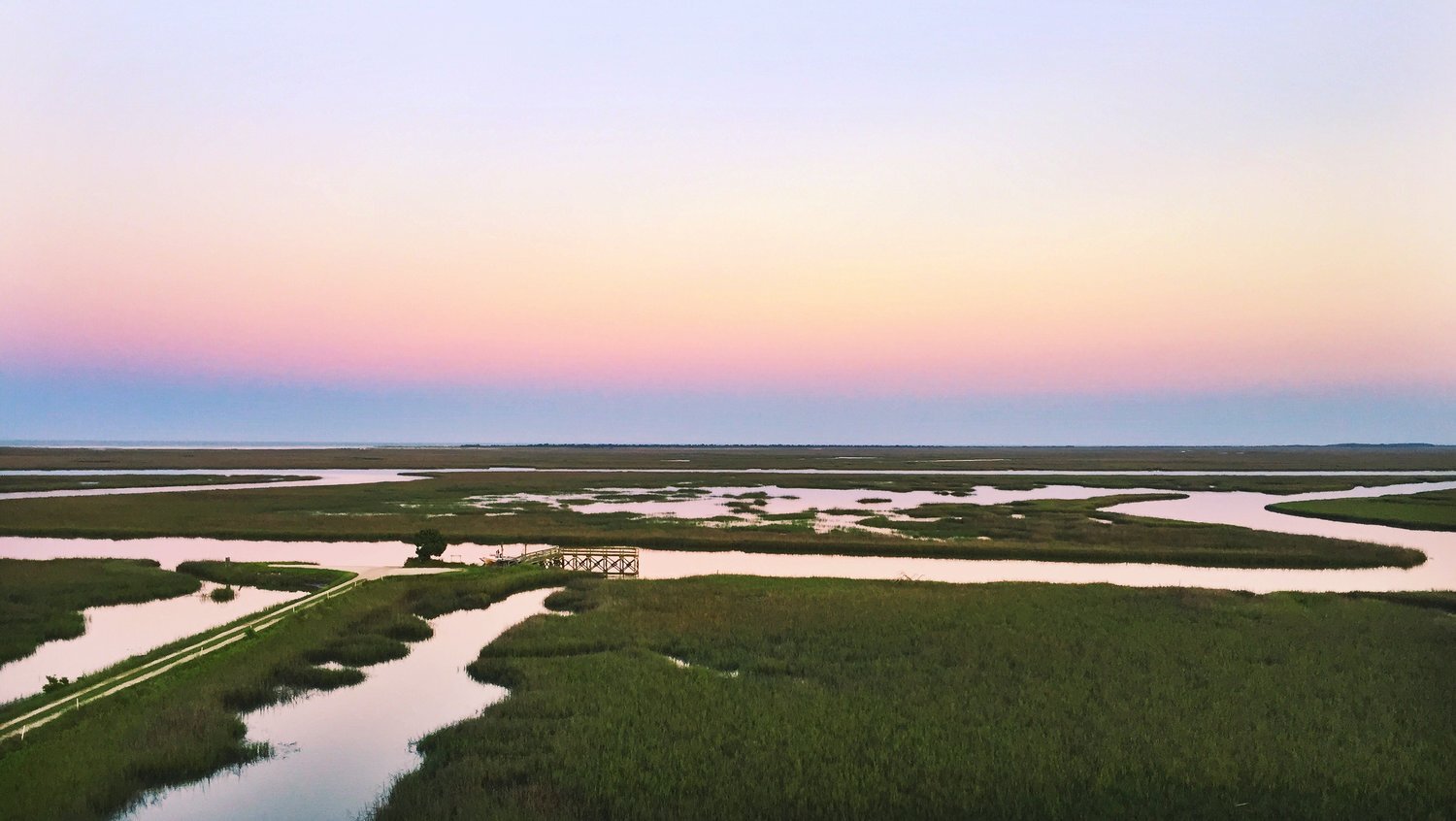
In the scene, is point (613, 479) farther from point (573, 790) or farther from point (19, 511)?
point (573, 790)

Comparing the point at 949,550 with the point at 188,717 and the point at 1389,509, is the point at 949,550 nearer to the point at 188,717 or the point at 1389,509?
the point at 188,717

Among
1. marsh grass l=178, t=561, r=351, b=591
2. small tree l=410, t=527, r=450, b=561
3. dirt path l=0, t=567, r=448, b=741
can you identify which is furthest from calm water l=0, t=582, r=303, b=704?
small tree l=410, t=527, r=450, b=561

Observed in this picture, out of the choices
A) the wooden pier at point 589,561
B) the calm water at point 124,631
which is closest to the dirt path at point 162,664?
the calm water at point 124,631

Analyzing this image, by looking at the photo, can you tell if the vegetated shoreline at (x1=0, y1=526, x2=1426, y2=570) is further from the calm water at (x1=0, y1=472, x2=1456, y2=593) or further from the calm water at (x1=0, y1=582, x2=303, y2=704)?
the calm water at (x1=0, y1=582, x2=303, y2=704)

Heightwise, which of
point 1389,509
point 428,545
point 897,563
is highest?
point 1389,509

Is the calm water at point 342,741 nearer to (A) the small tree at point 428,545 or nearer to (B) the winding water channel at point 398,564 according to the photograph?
(B) the winding water channel at point 398,564

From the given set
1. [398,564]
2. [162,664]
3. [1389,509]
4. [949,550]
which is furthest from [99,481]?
[1389,509]
